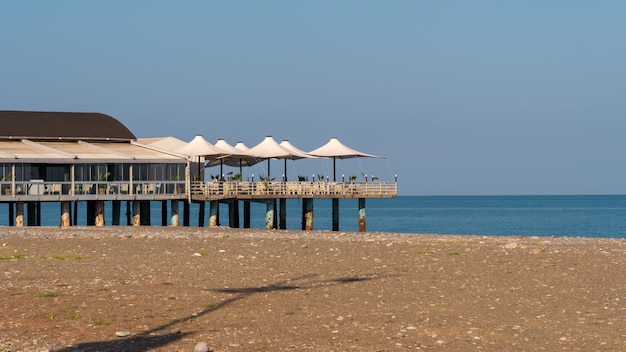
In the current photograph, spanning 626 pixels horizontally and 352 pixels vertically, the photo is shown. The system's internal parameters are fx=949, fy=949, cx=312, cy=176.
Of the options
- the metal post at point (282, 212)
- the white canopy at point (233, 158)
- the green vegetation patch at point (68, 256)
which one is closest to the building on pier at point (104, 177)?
the metal post at point (282, 212)

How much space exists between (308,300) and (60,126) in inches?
1785

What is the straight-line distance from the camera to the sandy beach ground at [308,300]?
16.3 metres

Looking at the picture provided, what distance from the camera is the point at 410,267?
83.7 feet

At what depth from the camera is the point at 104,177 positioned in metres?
54.5

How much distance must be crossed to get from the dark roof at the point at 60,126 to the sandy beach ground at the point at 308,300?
31.0 metres

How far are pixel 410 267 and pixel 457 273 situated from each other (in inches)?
63.7

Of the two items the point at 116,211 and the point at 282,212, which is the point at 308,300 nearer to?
the point at 116,211

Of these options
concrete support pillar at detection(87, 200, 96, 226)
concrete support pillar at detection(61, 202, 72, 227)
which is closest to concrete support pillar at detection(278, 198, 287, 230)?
concrete support pillar at detection(87, 200, 96, 226)

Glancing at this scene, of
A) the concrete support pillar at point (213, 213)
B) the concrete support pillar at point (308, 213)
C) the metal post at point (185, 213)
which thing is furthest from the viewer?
the metal post at point (185, 213)

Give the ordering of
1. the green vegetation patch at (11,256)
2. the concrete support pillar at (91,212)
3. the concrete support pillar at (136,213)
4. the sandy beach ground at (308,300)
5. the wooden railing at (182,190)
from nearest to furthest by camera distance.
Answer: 1. the sandy beach ground at (308,300)
2. the green vegetation patch at (11,256)
3. the wooden railing at (182,190)
4. the concrete support pillar at (136,213)
5. the concrete support pillar at (91,212)

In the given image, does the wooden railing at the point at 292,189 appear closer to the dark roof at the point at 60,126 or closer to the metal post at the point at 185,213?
the metal post at the point at 185,213

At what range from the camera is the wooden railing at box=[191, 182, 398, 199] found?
189 feet

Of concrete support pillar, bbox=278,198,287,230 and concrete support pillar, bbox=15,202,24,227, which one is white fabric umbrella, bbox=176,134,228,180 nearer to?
concrete support pillar, bbox=278,198,287,230

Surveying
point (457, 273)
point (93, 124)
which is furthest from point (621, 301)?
point (93, 124)
